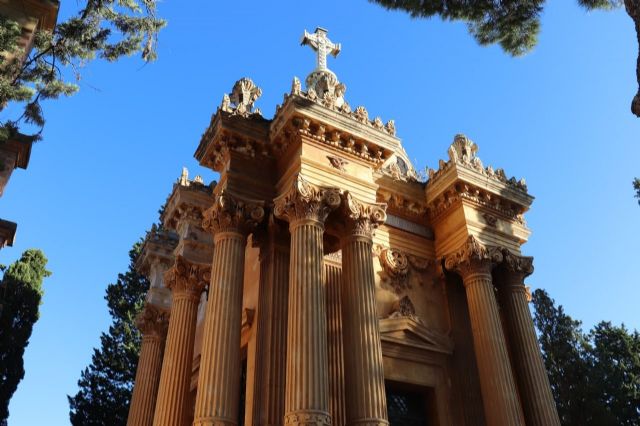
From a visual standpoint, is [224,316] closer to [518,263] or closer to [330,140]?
[330,140]

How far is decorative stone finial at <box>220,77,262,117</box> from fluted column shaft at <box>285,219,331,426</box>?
3.82 m

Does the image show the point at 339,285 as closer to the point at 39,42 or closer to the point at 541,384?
the point at 541,384

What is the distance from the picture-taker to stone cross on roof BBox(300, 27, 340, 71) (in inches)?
772

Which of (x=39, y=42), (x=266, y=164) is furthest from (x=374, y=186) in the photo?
(x=39, y=42)

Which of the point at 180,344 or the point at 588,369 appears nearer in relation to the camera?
the point at 180,344

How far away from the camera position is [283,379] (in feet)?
37.8

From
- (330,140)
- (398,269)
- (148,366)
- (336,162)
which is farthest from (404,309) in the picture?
(148,366)

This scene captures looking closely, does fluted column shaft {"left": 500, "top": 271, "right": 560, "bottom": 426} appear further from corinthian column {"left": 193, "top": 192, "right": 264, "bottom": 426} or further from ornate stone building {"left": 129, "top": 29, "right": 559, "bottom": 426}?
corinthian column {"left": 193, "top": 192, "right": 264, "bottom": 426}

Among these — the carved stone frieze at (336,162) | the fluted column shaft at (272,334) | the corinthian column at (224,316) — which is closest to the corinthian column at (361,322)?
the carved stone frieze at (336,162)

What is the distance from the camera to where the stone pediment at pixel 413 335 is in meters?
13.7

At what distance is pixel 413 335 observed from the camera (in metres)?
14.1

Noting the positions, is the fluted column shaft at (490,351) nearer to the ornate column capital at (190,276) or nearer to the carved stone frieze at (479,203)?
the carved stone frieze at (479,203)

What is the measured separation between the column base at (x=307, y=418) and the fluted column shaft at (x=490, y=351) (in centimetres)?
507

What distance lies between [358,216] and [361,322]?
2.46 meters
